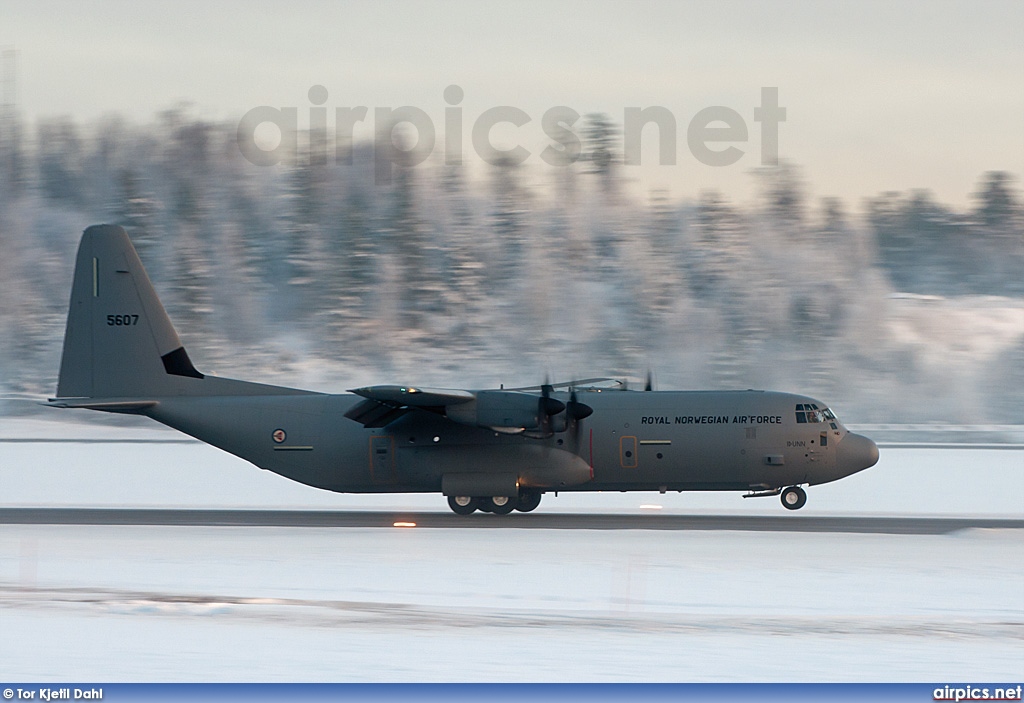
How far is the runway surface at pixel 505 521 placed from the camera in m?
22.4

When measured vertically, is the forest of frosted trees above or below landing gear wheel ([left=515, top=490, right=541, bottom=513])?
above

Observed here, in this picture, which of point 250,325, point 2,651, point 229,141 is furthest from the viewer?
point 229,141

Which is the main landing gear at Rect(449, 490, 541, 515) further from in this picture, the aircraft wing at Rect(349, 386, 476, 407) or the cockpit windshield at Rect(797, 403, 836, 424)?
the cockpit windshield at Rect(797, 403, 836, 424)

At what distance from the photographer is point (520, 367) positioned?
77.1 metres

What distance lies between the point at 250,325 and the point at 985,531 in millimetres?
65701

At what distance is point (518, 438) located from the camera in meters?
23.4

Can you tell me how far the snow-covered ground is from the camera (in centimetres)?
1170

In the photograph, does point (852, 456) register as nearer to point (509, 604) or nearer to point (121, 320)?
point (509, 604)

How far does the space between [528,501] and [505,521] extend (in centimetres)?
129

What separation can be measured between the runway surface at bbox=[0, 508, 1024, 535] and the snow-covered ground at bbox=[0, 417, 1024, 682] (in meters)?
0.80

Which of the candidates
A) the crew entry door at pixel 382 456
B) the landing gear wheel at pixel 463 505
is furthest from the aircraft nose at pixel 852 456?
the crew entry door at pixel 382 456

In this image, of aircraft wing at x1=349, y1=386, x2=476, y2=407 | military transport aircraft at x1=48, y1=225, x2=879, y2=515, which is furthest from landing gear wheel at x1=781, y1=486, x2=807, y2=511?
aircraft wing at x1=349, y1=386, x2=476, y2=407

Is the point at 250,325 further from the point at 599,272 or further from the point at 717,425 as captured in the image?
the point at 717,425

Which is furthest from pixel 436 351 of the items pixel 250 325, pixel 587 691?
pixel 587 691
